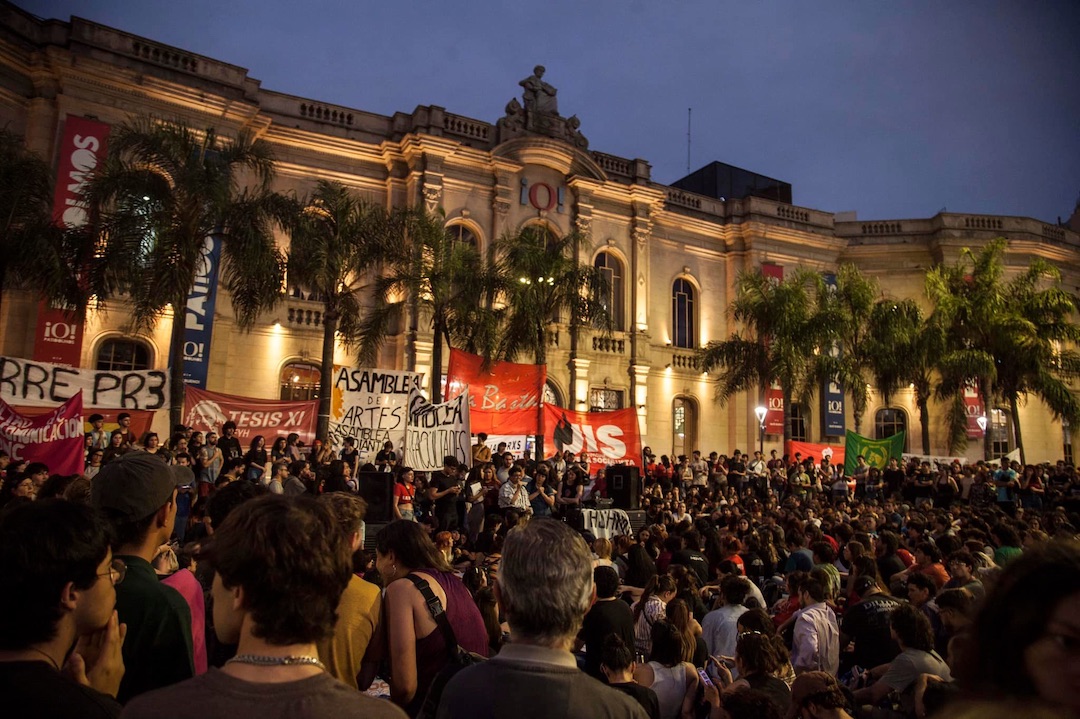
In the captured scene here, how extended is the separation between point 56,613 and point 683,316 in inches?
1209

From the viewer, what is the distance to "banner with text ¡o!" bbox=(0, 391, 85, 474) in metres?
11.0

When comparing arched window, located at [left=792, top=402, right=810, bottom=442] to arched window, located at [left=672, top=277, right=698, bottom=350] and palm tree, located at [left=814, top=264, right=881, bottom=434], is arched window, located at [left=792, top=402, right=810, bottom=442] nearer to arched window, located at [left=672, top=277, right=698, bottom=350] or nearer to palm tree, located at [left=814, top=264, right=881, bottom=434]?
palm tree, located at [left=814, top=264, right=881, bottom=434]

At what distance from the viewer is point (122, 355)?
21.2m

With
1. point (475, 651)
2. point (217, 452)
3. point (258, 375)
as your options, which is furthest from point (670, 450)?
point (475, 651)

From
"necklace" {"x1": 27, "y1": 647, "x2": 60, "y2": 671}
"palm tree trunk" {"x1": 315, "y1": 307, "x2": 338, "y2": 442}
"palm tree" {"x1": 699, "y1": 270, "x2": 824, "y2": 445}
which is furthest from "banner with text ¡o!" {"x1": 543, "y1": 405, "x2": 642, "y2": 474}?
"necklace" {"x1": 27, "y1": 647, "x2": 60, "y2": 671}

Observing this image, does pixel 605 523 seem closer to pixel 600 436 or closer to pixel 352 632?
pixel 600 436

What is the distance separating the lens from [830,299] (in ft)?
93.2

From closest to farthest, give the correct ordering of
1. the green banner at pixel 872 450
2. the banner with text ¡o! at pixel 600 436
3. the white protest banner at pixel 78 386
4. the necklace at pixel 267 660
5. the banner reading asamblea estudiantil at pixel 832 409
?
the necklace at pixel 267 660 → the white protest banner at pixel 78 386 → the banner with text ¡o! at pixel 600 436 → the green banner at pixel 872 450 → the banner reading asamblea estudiantil at pixel 832 409

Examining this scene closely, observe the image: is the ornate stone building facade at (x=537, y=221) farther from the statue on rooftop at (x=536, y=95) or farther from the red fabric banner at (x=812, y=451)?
the red fabric banner at (x=812, y=451)

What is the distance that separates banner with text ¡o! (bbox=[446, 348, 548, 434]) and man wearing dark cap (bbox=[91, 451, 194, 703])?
16.2 meters

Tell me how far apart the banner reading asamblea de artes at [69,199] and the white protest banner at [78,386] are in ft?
18.9

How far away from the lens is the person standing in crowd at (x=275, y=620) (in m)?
1.73

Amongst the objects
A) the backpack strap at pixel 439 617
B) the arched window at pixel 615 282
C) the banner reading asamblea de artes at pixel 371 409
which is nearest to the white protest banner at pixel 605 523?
the banner reading asamblea de artes at pixel 371 409

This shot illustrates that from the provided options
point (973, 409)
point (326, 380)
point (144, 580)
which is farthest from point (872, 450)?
point (144, 580)
